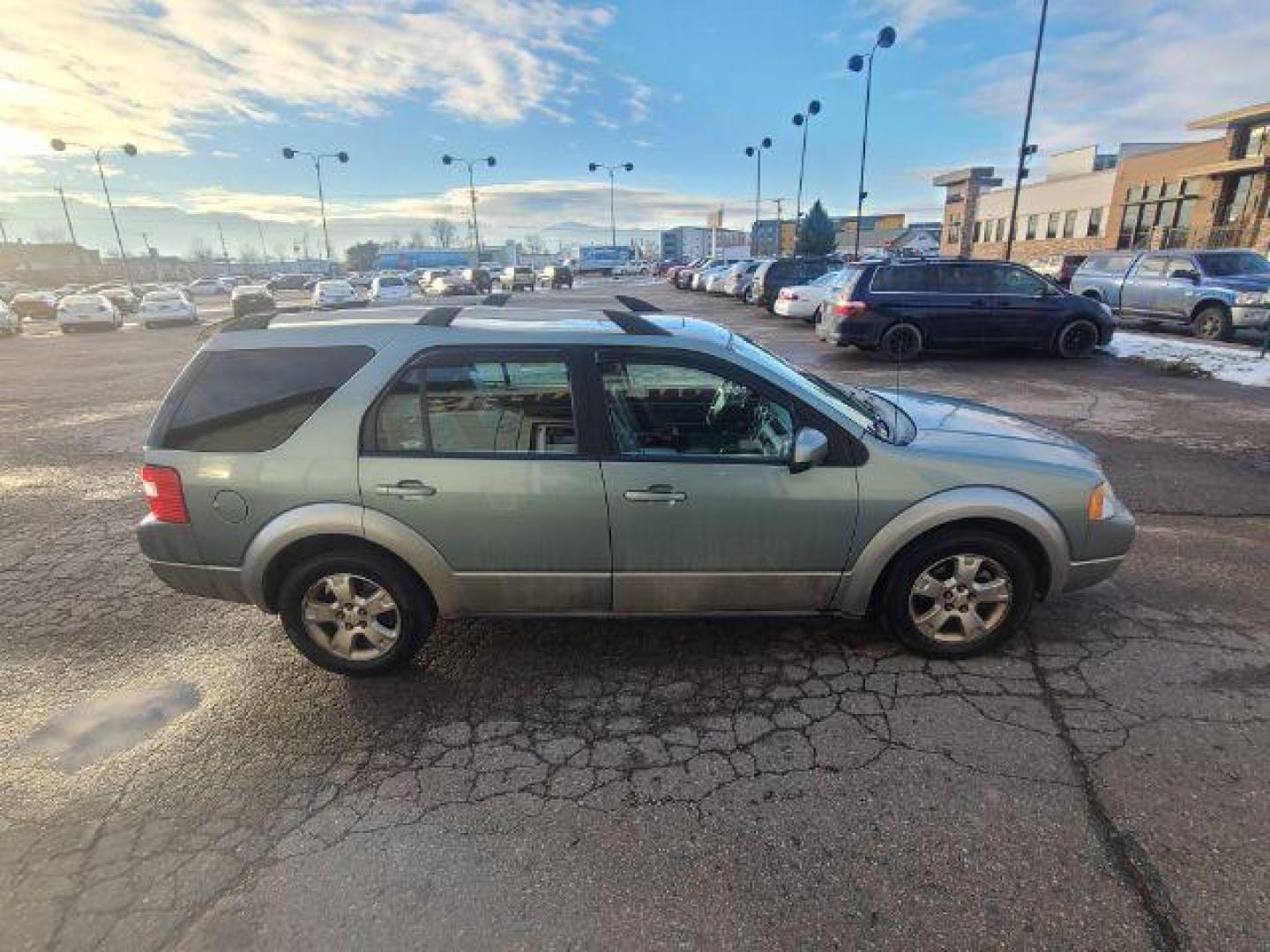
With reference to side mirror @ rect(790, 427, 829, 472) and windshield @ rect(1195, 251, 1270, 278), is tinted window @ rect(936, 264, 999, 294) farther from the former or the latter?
side mirror @ rect(790, 427, 829, 472)

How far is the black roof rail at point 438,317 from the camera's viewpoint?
3309 millimetres

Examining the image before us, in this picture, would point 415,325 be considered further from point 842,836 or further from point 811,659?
point 842,836

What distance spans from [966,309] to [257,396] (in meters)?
12.2

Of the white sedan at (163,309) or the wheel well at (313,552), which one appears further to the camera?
the white sedan at (163,309)

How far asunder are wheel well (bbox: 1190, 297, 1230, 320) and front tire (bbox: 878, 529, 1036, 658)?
14570mm

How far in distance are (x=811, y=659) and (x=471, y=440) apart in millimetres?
1983

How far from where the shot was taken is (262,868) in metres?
2.36

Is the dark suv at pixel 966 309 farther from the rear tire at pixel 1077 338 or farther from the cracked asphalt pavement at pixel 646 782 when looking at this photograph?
the cracked asphalt pavement at pixel 646 782

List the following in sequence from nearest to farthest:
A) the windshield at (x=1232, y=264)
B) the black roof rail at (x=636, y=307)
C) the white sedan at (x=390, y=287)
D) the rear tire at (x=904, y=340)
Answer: the black roof rail at (x=636, y=307)
the rear tire at (x=904, y=340)
the windshield at (x=1232, y=264)
the white sedan at (x=390, y=287)

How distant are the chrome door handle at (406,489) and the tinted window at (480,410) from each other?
15 cm

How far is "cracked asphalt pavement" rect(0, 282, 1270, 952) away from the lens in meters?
2.14

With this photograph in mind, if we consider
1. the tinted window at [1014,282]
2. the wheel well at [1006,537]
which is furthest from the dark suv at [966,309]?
Answer: the wheel well at [1006,537]

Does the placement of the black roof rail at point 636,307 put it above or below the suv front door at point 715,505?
above

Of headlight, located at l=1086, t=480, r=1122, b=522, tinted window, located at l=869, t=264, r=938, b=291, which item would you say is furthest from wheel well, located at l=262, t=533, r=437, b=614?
tinted window, located at l=869, t=264, r=938, b=291
